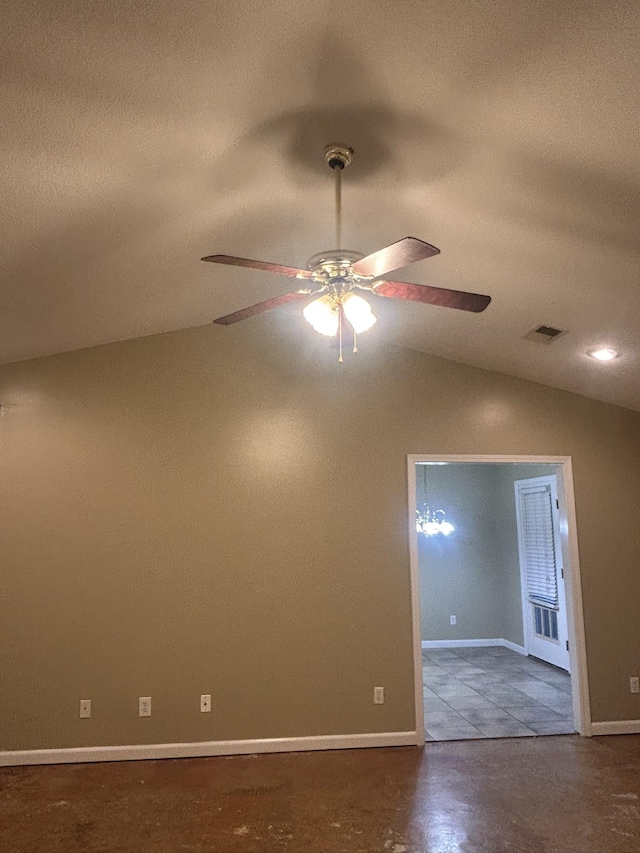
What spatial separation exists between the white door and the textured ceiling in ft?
11.8

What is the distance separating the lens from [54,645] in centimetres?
414

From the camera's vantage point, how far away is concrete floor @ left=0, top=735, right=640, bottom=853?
3.02m

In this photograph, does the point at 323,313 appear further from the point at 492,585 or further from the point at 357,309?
the point at 492,585

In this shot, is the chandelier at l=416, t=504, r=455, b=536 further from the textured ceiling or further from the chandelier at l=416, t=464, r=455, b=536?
the textured ceiling

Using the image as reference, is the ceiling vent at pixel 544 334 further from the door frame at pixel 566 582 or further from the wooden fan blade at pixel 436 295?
the wooden fan blade at pixel 436 295

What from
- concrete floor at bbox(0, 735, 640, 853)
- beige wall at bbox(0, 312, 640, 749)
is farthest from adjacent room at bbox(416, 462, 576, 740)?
concrete floor at bbox(0, 735, 640, 853)

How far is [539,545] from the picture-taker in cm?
712

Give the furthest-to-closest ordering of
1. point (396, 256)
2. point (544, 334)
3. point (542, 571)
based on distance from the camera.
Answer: point (542, 571) → point (544, 334) → point (396, 256)

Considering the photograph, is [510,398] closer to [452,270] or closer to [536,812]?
[452,270]

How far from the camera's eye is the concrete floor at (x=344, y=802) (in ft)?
9.90

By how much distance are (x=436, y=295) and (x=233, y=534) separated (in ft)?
8.96

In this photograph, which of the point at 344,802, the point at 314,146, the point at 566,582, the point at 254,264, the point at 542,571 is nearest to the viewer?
the point at 254,264

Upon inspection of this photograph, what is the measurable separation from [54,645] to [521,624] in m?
5.60

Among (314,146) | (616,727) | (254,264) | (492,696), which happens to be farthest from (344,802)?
(314,146)
